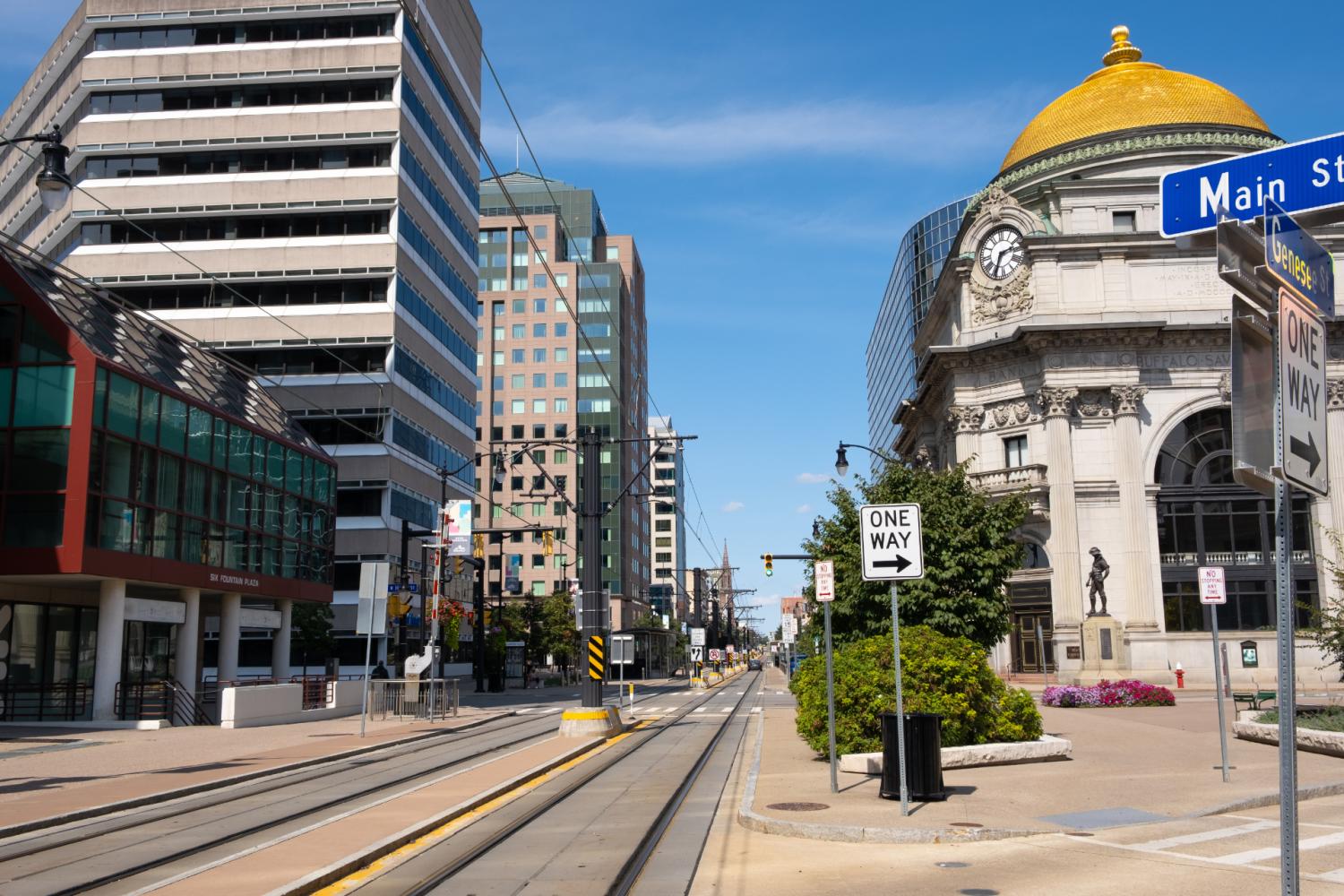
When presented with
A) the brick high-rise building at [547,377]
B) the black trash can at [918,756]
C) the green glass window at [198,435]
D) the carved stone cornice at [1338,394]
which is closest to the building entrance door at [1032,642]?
the carved stone cornice at [1338,394]

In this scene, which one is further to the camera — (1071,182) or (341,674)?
(341,674)

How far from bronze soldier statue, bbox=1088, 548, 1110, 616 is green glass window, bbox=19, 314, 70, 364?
135ft

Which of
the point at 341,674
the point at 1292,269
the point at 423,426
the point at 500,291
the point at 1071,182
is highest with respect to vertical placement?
the point at 500,291

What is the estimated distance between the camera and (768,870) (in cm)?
994

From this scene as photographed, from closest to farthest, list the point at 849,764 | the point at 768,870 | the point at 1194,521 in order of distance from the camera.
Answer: the point at 768,870, the point at 849,764, the point at 1194,521

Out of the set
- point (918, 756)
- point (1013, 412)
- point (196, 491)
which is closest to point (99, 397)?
point (196, 491)

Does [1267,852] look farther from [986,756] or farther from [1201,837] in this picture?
[986,756]

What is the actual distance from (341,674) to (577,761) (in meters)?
49.6

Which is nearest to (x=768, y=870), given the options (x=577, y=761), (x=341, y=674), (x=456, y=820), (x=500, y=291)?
(x=456, y=820)

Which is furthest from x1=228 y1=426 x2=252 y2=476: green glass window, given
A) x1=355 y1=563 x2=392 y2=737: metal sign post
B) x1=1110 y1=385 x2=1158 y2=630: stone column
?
x1=1110 y1=385 x2=1158 y2=630: stone column

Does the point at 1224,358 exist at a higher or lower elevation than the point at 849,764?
higher

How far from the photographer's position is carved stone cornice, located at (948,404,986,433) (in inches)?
2253

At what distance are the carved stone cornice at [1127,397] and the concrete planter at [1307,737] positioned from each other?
3377 centimetres

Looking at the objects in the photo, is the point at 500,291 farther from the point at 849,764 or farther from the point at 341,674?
the point at 849,764
